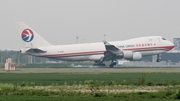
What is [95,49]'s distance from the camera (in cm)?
9538

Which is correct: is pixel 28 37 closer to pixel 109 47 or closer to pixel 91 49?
pixel 91 49

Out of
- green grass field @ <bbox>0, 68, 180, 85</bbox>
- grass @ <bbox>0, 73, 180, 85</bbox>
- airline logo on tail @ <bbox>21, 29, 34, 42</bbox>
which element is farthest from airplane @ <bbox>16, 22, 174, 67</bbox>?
grass @ <bbox>0, 73, 180, 85</bbox>

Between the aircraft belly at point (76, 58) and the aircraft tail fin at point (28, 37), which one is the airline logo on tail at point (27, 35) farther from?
the aircraft belly at point (76, 58)

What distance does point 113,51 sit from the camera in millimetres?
94938

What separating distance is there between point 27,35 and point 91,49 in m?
11.5

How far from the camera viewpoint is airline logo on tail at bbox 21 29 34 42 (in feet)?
307

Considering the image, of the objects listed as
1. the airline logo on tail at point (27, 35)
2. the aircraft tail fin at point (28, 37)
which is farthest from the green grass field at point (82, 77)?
the airline logo on tail at point (27, 35)

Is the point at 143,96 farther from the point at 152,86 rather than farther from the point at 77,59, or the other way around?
the point at 77,59

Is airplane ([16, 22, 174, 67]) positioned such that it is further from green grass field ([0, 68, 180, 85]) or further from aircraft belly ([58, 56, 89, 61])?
green grass field ([0, 68, 180, 85])

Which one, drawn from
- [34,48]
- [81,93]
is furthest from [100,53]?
[81,93]

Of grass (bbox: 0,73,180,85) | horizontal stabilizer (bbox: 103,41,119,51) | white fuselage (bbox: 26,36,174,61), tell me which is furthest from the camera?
horizontal stabilizer (bbox: 103,41,119,51)

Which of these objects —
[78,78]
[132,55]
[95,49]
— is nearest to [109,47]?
[95,49]

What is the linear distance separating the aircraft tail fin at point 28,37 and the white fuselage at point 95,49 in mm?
1550

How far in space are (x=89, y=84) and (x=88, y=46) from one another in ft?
165
